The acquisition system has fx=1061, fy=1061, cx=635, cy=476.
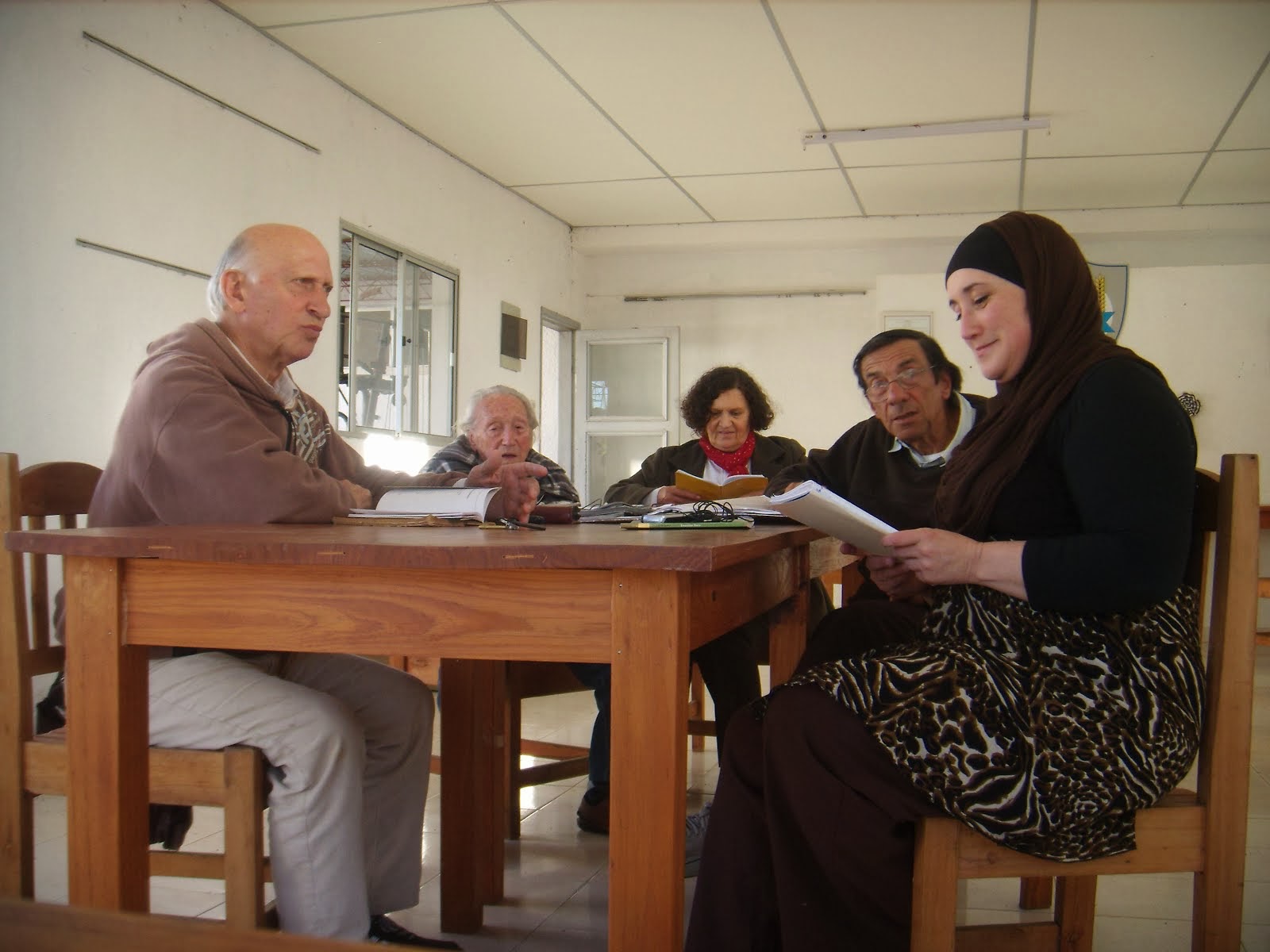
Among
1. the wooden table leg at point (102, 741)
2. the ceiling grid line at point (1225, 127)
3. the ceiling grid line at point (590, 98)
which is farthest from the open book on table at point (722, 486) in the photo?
the ceiling grid line at point (1225, 127)

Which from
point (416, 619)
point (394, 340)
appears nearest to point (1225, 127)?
point (394, 340)

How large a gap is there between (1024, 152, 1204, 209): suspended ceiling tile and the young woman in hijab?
15.6 ft

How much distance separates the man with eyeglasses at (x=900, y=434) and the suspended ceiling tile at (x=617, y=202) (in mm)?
3558

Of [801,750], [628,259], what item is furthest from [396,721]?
[628,259]

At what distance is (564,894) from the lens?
2.11 metres

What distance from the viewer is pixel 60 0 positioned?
3.02 m

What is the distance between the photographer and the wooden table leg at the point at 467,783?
186 cm

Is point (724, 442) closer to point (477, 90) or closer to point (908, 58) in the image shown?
point (908, 58)

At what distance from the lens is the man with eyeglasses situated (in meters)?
2.46

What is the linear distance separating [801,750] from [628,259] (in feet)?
20.5

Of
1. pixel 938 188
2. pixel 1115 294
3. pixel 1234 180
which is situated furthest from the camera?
pixel 1115 294

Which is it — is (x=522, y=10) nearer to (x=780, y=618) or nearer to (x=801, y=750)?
(x=780, y=618)

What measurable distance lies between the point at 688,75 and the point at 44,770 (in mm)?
3691

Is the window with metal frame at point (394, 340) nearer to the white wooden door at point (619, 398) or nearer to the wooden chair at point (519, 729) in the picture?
the white wooden door at point (619, 398)
